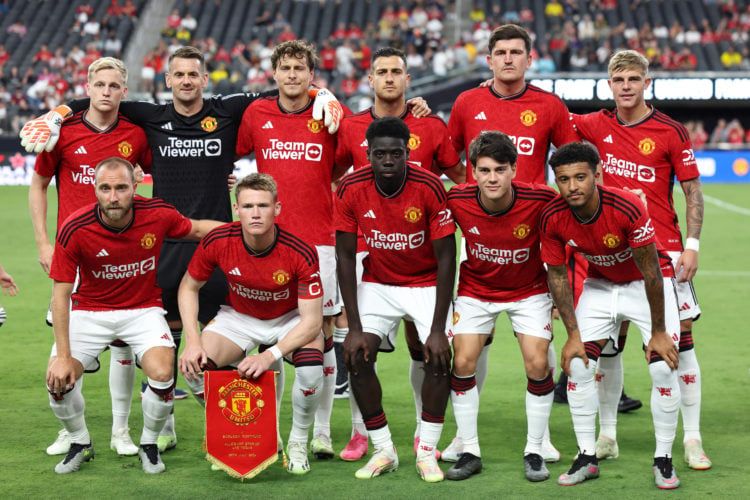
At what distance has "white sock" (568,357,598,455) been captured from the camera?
550cm

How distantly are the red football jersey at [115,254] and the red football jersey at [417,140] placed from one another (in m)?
1.18

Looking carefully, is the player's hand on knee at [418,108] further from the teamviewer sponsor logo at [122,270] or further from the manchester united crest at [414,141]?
the teamviewer sponsor logo at [122,270]

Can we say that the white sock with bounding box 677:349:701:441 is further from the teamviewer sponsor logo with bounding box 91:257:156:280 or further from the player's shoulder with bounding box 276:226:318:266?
the teamviewer sponsor logo with bounding box 91:257:156:280

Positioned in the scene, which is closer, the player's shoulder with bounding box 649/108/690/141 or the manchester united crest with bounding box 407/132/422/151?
the player's shoulder with bounding box 649/108/690/141

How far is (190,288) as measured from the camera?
586 cm

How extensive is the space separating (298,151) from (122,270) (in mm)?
1404

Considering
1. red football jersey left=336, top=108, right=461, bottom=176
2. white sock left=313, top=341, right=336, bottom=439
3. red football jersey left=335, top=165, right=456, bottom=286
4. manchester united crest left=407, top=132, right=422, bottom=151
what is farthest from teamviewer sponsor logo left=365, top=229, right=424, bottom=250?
white sock left=313, top=341, right=336, bottom=439

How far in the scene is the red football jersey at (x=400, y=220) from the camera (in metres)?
5.64

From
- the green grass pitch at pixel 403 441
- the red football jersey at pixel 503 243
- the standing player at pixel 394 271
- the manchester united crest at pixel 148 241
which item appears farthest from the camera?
the manchester united crest at pixel 148 241

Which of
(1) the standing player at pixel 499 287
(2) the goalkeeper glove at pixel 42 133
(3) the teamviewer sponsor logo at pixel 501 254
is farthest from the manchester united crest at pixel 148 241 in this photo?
(3) the teamviewer sponsor logo at pixel 501 254

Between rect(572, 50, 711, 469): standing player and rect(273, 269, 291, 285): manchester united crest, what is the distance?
79.8 inches

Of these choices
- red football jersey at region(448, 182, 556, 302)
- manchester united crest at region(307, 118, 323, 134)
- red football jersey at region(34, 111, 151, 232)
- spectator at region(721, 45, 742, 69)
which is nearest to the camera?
red football jersey at region(448, 182, 556, 302)

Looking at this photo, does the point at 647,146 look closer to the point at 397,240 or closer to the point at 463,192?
the point at 463,192

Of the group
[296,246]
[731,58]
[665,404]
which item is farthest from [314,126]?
[731,58]
